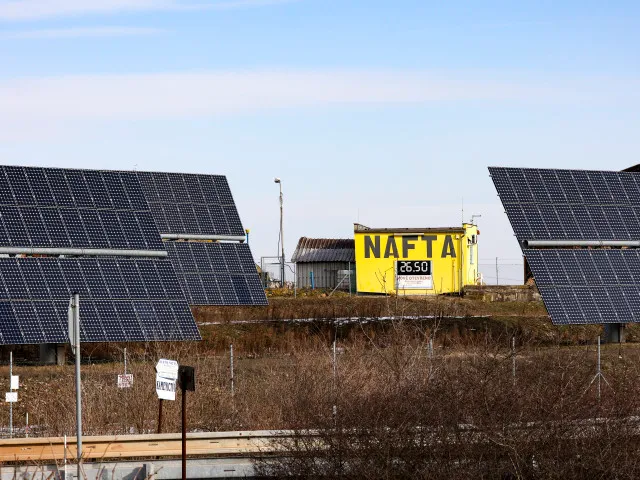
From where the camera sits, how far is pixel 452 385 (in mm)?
14219

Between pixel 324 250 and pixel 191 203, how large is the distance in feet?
64.7

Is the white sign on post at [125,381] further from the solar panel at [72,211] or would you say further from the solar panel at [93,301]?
the solar panel at [72,211]

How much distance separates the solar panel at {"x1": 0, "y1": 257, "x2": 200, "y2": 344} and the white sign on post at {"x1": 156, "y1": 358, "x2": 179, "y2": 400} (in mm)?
11580

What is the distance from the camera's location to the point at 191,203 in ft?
133

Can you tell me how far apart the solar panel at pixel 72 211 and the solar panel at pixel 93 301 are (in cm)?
67

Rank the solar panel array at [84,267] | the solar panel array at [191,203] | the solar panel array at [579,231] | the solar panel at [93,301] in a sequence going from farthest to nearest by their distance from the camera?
the solar panel array at [191,203], the solar panel array at [579,231], the solar panel array at [84,267], the solar panel at [93,301]

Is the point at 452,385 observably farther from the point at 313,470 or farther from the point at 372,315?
the point at 372,315

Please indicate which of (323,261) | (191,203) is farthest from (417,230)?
(191,203)

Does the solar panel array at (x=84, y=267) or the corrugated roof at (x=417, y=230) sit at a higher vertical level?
the corrugated roof at (x=417, y=230)

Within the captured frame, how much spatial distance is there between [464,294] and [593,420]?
3955 centimetres

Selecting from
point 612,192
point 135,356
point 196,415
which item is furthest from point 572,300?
point 196,415

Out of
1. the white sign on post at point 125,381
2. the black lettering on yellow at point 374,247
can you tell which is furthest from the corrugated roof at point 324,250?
the white sign on post at point 125,381

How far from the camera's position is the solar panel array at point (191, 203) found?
39469mm

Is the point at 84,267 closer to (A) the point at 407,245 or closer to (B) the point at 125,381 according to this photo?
(B) the point at 125,381
